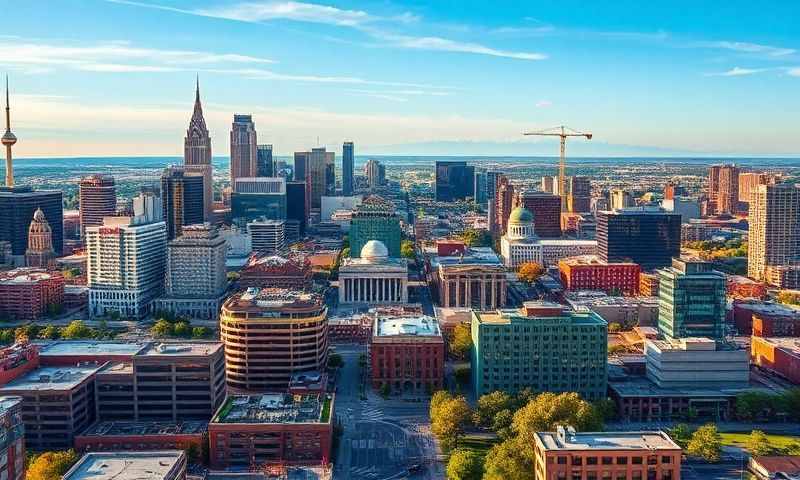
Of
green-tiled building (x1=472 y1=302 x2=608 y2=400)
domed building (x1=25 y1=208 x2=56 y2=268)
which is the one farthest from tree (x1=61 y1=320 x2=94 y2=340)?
domed building (x1=25 y1=208 x2=56 y2=268)

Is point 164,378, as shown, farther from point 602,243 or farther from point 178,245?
point 602,243

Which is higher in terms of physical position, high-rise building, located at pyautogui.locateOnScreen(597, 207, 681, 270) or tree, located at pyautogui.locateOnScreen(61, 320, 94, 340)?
high-rise building, located at pyautogui.locateOnScreen(597, 207, 681, 270)

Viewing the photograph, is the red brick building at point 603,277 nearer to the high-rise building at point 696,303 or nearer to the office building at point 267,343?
the high-rise building at point 696,303

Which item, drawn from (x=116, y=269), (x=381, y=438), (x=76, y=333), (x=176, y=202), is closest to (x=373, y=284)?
(x=116, y=269)

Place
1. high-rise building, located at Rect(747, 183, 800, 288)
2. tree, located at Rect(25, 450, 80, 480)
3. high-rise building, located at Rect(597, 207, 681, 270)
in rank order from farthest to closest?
high-rise building, located at Rect(597, 207, 681, 270) < high-rise building, located at Rect(747, 183, 800, 288) < tree, located at Rect(25, 450, 80, 480)

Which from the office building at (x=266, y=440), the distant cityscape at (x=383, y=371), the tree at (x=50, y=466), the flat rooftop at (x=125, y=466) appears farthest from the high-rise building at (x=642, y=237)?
the flat rooftop at (x=125, y=466)

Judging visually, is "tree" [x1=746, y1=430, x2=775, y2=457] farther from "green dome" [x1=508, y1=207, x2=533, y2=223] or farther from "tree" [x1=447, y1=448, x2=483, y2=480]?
"green dome" [x1=508, y1=207, x2=533, y2=223]

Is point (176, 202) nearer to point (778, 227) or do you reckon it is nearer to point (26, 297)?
point (26, 297)
